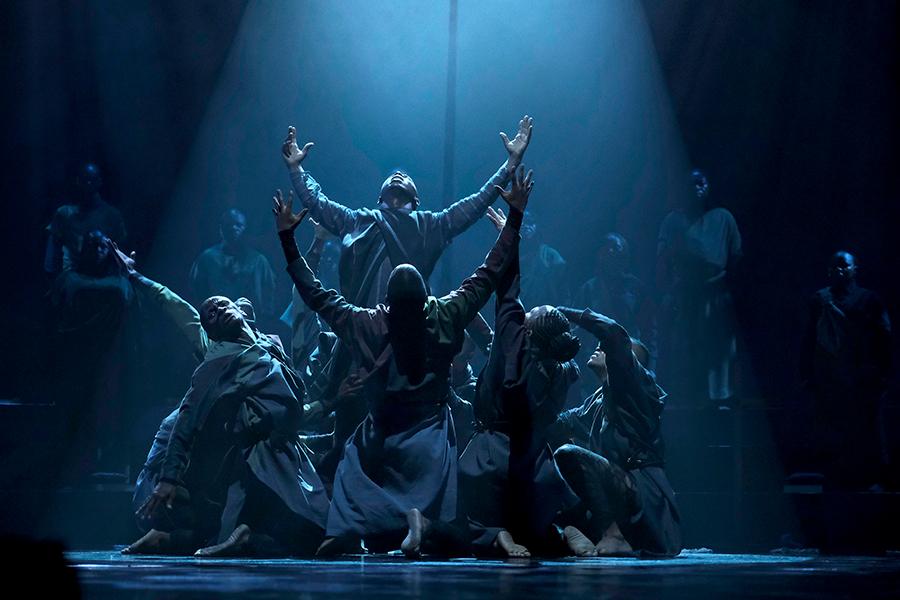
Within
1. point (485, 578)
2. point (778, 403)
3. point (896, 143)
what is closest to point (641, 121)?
point (896, 143)

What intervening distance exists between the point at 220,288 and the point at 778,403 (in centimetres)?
462

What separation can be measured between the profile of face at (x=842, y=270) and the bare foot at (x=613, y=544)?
12.7 feet

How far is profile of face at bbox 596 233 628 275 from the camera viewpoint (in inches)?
445

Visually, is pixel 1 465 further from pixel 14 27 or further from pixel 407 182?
pixel 14 27

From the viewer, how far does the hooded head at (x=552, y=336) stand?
6.83 m

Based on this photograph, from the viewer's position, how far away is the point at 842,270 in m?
10.0

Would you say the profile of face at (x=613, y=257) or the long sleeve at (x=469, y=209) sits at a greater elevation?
the profile of face at (x=613, y=257)

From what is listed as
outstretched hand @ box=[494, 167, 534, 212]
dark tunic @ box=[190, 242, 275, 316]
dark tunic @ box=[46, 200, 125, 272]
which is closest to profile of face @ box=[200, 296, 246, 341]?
outstretched hand @ box=[494, 167, 534, 212]

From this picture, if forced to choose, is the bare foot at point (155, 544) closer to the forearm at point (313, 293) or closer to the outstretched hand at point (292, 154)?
the forearm at point (313, 293)

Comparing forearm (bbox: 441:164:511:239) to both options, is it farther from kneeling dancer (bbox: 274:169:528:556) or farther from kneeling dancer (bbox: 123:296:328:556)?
kneeling dancer (bbox: 123:296:328:556)

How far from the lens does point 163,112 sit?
12820 millimetres

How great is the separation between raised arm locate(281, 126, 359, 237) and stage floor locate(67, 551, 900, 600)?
2280 mm

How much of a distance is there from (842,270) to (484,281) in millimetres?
4460

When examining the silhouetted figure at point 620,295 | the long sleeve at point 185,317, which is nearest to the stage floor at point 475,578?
the long sleeve at point 185,317
